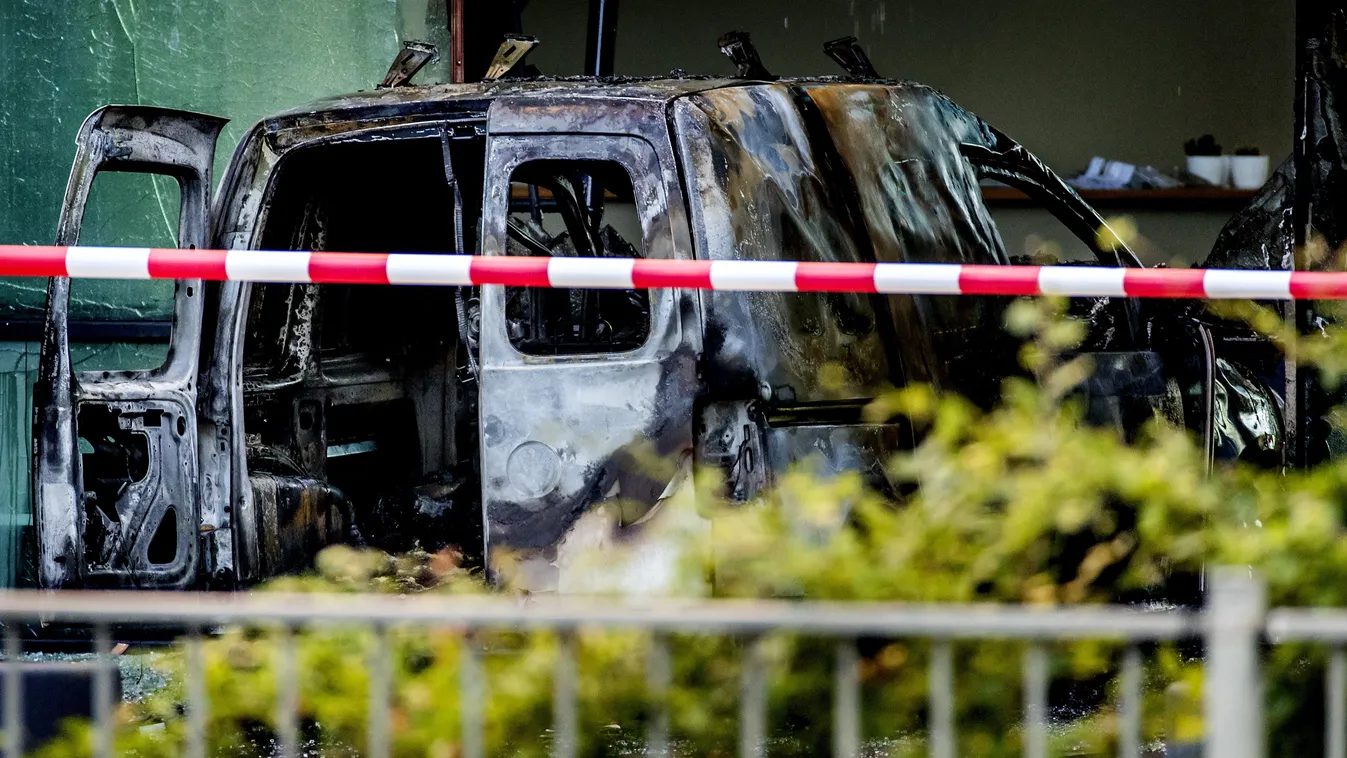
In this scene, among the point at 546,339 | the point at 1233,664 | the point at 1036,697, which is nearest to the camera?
the point at 1233,664

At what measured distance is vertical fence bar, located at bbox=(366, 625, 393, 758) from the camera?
7.33 feet

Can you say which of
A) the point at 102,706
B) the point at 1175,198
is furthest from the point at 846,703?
the point at 1175,198

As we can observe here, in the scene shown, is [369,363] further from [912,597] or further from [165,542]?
[912,597]

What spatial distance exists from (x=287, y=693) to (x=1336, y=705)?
1.32m

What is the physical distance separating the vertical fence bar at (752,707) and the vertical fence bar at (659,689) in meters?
0.10

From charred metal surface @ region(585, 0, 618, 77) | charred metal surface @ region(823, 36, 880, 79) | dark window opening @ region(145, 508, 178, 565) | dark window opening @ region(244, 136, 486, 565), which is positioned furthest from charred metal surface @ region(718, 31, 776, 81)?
charred metal surface @ region(585, 0, 618, 77)

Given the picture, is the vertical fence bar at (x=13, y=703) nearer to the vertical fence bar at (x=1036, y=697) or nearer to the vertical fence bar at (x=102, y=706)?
the vertical fence bar at (x=102, y=706)

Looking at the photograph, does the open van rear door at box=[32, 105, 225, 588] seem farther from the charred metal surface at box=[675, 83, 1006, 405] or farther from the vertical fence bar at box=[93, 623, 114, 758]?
the vertical fence bar at box=[93, 623, 114, 758]

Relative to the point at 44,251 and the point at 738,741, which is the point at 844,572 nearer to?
the point at 738,741

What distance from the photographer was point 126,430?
516 cm

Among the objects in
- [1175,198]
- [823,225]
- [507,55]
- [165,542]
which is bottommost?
[165,542]

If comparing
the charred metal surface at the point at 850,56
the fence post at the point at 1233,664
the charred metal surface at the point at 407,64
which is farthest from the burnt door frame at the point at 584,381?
the fence post at the point at 1233,664

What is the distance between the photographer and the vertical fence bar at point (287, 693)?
7.48 ft

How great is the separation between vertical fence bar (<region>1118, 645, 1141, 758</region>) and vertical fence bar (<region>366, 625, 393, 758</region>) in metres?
0.91
